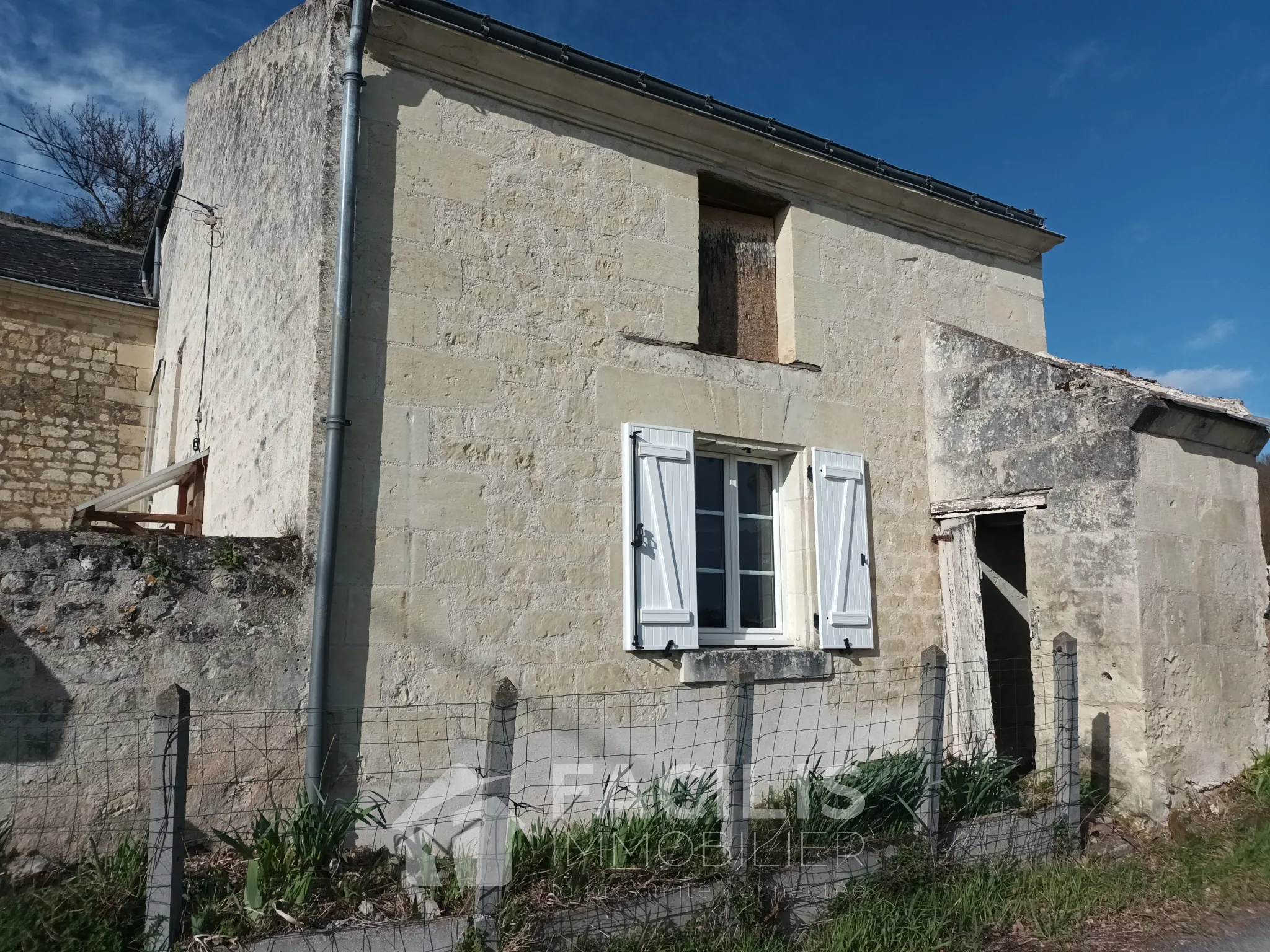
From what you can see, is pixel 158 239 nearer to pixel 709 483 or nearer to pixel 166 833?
pixel 709 483

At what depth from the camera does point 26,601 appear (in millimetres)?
4152

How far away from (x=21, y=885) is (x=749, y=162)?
5780mm

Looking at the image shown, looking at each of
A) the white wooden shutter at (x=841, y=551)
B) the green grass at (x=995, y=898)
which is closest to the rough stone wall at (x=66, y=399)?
the white wooden shutter at (x=841, y=551)

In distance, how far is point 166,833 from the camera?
3506 millimetres

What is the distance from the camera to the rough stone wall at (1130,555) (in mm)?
6172

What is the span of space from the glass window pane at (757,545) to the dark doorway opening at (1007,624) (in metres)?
2.41

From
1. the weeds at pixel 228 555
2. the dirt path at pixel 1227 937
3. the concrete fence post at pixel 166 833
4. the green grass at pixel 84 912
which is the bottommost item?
the dirt path at pixel 1227 937

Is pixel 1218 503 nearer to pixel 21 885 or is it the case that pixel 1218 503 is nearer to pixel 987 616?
pixel 987 616

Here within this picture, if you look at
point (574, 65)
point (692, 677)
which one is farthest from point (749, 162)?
point (692, 677)

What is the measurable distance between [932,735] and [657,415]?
2.41 m

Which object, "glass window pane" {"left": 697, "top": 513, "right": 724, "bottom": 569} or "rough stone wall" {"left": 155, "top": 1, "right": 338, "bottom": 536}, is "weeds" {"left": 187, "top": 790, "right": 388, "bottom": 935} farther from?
"glass window pane" {"left": 697, "top": 513, "right": 724, "bottom": 569}

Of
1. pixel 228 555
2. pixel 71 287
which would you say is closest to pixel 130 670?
pixel 228 555

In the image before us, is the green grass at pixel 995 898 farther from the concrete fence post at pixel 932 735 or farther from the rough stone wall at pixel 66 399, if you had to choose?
the rough stone wall at pixel 66 399

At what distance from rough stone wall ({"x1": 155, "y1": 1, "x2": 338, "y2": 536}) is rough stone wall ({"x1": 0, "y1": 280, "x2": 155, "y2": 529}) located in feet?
4.10
